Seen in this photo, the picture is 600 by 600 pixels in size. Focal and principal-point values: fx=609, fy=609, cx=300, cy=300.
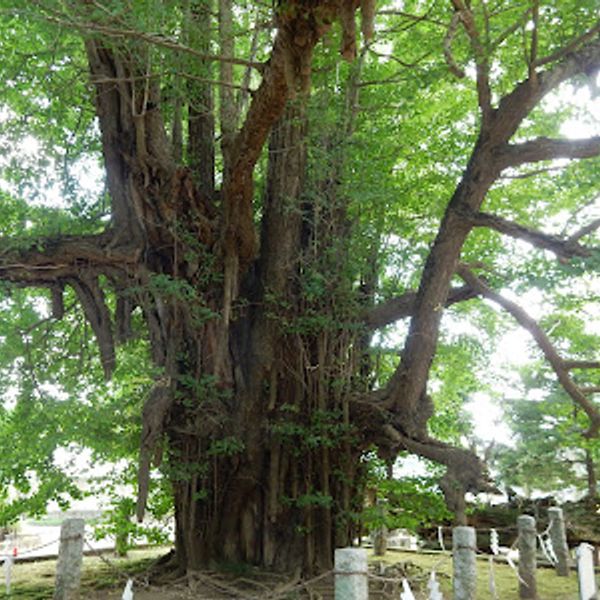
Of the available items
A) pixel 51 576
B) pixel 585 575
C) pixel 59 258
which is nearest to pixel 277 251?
pixel 59 258

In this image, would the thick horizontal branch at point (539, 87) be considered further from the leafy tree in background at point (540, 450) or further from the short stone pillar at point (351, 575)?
the leafy tree in background at point (540, 450)

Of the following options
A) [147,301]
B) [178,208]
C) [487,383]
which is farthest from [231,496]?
[487,383]

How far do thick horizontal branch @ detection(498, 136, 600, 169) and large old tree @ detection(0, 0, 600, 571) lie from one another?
2 cm

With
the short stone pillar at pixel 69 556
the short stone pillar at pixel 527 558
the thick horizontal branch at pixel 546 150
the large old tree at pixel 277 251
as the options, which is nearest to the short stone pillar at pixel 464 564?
the large old tree at pixel 277 251

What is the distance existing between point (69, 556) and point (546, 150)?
5.36 meters

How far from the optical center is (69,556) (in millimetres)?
4547

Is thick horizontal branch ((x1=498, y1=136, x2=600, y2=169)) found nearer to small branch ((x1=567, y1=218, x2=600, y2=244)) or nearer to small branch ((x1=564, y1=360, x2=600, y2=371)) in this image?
small branch ((x1=567, y1=218, x2=600, y2=244))

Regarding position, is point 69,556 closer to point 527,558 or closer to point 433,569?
point 433,569

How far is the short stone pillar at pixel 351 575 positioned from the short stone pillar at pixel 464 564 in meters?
1.68

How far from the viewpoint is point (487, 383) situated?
10.6m

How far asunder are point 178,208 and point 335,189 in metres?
1.81

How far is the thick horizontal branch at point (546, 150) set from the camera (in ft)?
18.3

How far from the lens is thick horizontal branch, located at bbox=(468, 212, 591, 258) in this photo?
5.53m

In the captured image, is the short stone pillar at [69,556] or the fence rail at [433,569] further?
the short stone pillar at [69,556]
